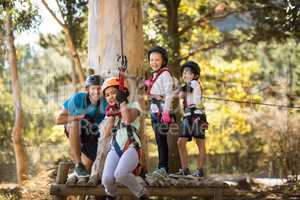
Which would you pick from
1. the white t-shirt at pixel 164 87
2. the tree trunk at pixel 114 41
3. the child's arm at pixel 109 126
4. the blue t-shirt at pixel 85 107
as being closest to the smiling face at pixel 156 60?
the white t-shirt at pixel 164 87

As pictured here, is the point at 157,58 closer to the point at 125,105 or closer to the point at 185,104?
the point at 185,104

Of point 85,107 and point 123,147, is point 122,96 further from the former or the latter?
point 85,107

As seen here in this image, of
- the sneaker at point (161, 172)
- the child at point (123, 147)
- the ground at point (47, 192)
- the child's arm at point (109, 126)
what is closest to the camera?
the child at point (123, 147)

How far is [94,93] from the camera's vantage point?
20.3ft

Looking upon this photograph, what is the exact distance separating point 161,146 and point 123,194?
1.13 meters

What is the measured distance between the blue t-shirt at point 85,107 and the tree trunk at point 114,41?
681 mm

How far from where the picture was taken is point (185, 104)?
23.0 ft

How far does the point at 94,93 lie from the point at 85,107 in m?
0.19

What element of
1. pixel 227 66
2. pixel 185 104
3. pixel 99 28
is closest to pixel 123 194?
pixel 185 104

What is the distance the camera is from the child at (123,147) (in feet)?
18.2

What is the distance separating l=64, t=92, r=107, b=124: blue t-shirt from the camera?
620cm

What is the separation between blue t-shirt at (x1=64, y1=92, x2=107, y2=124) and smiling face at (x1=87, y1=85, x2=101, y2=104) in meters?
0.05

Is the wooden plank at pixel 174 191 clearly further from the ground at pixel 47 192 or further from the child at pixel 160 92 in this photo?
the ground at pixel 47 192

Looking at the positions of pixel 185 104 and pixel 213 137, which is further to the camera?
pixel 213 137
